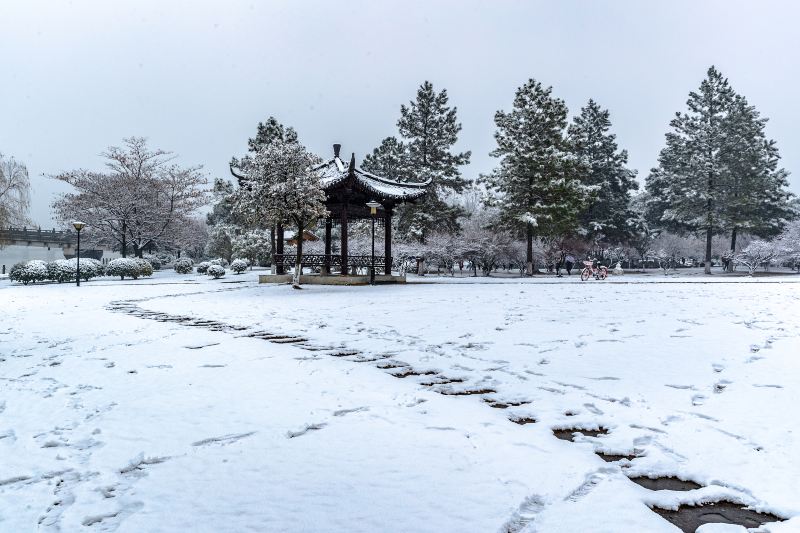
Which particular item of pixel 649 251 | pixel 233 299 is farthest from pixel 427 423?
pixel 649 251

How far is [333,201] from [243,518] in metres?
20.3

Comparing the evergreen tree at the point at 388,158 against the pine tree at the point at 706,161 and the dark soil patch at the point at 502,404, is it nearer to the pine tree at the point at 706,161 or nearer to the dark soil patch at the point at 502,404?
the pine tree at the point at 706,161

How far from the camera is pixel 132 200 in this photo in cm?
3469

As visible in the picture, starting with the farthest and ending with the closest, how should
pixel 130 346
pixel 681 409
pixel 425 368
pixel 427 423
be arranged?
pixel 130 346, pixel 425 368, pixel 681 409, pixel 427 423

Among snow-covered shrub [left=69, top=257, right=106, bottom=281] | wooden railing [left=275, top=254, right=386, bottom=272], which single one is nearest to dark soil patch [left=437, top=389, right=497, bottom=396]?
wooden railing [left=275, top=254, right=386, bottom=272]

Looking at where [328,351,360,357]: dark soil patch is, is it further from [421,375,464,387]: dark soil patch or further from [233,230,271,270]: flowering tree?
[233,230,271,270]: flowering tree

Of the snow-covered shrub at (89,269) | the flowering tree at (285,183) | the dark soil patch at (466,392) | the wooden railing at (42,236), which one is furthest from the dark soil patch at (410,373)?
the wooden railing at (42,236)

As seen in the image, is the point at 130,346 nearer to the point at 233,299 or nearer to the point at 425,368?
the point at 425,368

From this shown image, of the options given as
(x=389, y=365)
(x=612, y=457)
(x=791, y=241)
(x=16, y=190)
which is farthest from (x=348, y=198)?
(x=791, y=241)

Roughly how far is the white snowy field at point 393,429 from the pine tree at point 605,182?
126 ft

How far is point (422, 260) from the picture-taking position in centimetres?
3516

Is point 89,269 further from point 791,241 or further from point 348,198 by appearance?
point 791,241

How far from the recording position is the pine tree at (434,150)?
37.9 meters

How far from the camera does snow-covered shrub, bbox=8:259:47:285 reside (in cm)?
2353
